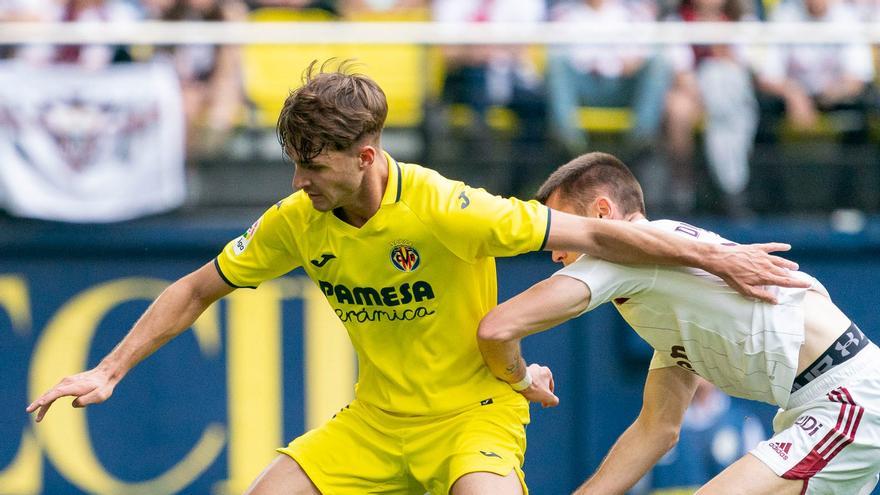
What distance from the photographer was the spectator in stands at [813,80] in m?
9.45

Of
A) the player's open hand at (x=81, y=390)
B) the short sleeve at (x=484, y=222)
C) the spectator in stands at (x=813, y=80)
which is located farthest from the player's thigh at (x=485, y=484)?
the spectator in stands at (x=813, y=80)

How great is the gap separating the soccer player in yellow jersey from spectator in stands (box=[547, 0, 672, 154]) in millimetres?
4084

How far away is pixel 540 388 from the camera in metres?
5.38

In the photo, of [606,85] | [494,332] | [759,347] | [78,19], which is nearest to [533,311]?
[494,332]

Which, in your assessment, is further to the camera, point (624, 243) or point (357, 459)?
point (357, 459)

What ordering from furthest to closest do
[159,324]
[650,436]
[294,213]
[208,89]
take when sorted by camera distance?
[208,89] < [650,436] < [159,324] < [294,213]

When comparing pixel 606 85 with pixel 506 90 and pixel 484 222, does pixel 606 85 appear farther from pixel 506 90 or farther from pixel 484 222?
pixel 484 222

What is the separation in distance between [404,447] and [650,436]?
0.99 m

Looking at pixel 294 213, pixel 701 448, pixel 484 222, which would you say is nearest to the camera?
pixel 484 222

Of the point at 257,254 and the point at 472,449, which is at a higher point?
the point at 257,254

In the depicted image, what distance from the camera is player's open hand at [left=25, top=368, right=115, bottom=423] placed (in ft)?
16.1

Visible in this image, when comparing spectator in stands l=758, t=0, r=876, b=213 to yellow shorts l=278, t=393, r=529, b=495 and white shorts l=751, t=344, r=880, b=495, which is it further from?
yellow shorts l=278, t=393, r=529, b=495

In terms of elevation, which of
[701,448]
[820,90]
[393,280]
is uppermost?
[820,90]

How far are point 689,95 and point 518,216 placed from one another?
4.72 metres
